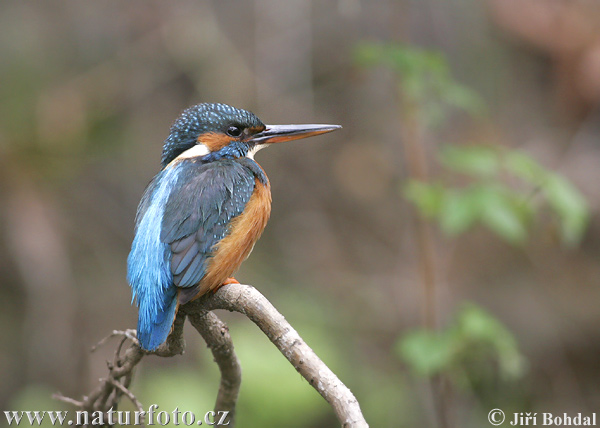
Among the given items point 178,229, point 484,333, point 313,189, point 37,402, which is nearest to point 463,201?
point 484,333

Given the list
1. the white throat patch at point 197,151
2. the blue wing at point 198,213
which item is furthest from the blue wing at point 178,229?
the white throat patch at point 197,151

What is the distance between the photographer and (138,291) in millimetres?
1994

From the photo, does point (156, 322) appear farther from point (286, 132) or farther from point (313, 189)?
point (313, 189)

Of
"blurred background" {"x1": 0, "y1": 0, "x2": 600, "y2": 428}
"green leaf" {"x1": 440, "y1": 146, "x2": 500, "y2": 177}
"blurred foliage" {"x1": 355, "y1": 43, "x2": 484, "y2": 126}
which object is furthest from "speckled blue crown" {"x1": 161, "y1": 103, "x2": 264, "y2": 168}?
"blurred background" {"x1": 0, "y1": 0, "x2": 600, "y2": 428}

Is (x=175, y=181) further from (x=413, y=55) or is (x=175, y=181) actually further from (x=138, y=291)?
(x=413, y=55)

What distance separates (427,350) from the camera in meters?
2.63

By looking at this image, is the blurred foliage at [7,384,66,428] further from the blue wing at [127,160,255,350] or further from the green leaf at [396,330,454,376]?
the green leaf at [396,330,454,376]

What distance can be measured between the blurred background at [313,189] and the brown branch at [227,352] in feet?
5.26

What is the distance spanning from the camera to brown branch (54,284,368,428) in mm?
1406

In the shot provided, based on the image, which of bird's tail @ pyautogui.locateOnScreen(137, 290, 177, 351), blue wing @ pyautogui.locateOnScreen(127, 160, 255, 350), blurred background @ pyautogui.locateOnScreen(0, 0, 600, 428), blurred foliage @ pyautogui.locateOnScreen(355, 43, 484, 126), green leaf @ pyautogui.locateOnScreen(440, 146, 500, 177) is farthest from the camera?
blurred background @ pyautogui.locateOnScreen(0, 0, 600, 428)

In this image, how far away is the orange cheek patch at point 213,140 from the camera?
96.9 inches

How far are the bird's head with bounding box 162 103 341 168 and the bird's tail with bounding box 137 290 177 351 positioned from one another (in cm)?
67

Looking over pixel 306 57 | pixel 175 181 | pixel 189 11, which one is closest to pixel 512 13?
pixel 306 57

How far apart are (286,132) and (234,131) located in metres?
0.20
